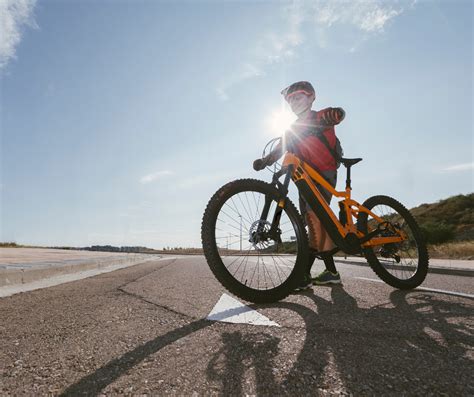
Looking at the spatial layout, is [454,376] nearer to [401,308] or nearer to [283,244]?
[401,308]

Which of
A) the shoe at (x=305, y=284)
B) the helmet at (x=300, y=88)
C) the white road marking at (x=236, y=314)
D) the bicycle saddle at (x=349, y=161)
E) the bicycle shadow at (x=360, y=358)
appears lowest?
the bicycle shadow at (x=360, y=358)

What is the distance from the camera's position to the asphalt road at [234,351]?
0.94 metres

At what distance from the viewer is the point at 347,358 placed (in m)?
1.15

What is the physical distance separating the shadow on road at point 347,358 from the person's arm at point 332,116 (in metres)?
2.00

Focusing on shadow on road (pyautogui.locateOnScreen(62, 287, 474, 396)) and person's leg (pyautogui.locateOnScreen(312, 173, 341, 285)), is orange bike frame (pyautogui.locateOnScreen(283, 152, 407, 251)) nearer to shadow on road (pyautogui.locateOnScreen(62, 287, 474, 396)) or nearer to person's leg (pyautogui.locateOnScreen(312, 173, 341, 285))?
person's leg (pyautogui.locateOnScreen(312, 173, 341, 285))

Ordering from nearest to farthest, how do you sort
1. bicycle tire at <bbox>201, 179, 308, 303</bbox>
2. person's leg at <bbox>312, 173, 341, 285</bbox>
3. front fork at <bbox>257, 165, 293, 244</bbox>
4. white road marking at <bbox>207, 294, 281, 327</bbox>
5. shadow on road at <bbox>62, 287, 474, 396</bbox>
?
shadow on road at <bbox>62, 287, 474, 396</bbox> → white road marking at <bbox>207, 294, 281, 327</bbox> → bicycle tire at <bbox>201, 179, 308, 303</bbox> → front fork at <bbox>257, 165, 293, 244</bbox> → person's leg at <bbox>312, 173, 341, 285</bbox>

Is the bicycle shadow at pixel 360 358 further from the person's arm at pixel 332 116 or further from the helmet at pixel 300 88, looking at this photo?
the helmet at pixel 300 88

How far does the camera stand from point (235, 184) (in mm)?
2629

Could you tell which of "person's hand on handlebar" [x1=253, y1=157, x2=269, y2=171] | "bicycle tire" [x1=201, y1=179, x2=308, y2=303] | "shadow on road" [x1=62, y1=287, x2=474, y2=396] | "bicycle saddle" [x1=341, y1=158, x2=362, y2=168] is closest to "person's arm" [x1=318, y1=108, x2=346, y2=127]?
"bicycle saddle" [x1=341, y1=158, x2=362, y2=168]

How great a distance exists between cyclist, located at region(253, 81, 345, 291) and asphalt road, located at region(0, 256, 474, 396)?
1.16 meters

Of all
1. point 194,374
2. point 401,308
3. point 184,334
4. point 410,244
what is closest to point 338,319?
point 401,308

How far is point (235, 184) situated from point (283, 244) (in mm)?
793

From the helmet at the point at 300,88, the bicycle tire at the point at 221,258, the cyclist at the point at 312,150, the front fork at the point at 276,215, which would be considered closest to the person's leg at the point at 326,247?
the cyclist at the point at 312,150

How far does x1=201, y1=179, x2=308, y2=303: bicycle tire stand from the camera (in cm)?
232
